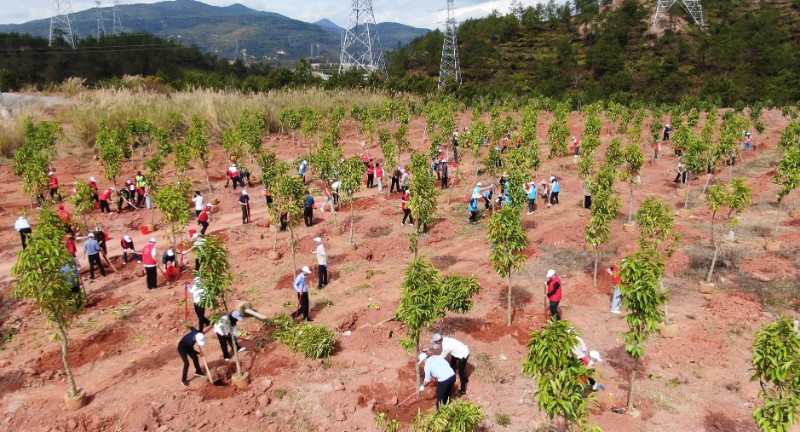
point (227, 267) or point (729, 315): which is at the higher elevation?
point (227, 267)

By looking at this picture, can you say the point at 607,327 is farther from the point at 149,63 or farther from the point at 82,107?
the point at 149,63

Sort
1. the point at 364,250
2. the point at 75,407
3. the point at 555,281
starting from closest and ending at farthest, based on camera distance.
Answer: the point at 75,407 < the point at 555,281 < the point at 364,250

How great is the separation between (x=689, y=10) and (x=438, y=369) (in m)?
104

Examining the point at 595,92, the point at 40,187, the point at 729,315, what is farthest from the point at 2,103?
the point at 595,92

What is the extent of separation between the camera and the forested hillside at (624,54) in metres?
67.0

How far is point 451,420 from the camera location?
8039 millimetres

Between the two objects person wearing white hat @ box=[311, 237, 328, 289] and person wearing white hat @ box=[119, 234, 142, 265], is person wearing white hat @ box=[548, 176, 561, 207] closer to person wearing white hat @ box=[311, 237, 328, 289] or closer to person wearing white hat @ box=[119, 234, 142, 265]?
person wearing white hat @ box=[311, 237, 328, 289]

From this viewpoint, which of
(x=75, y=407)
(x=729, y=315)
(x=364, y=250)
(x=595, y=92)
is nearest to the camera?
(x=75, y=407)

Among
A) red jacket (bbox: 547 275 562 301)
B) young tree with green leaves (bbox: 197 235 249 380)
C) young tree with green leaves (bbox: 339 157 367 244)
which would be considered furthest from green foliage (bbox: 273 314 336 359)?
young tree with green leaves (bbox: 339 157 367 244)

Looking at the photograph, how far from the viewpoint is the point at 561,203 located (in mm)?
24469

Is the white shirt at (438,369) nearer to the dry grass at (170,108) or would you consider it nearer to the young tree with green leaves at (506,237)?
the young tree with green leaves at (506,237)

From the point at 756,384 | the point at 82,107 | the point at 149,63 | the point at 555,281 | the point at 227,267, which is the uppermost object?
the point at 149,63

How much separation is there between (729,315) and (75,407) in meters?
15.9

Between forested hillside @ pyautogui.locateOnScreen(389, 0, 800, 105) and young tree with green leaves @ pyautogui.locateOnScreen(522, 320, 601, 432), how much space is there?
5540 cm
